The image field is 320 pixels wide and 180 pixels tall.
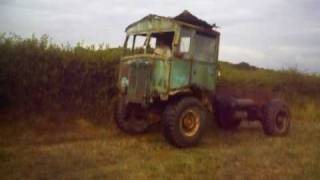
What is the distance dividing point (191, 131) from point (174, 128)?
738mm

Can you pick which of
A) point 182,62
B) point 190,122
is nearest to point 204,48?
point 182,62

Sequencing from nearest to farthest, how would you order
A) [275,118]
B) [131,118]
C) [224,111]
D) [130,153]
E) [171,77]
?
[130,153] → [171,77] → [131,118] → [224,111] → [275,118]

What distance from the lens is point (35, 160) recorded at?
9.75m

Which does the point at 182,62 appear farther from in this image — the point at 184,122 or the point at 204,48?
the point at 184,122

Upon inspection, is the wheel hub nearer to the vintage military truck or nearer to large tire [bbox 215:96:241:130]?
the vintage military truck

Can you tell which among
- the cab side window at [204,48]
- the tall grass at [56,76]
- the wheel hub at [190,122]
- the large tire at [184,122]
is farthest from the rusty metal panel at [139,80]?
the tall grass at [56,76]

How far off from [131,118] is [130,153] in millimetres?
2357

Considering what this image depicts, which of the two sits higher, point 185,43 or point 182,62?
point 185,43

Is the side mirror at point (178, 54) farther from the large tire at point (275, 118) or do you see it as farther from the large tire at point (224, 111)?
the large tire at point (275, 118)

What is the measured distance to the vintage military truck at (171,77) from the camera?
11.8m

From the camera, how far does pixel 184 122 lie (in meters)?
11.9

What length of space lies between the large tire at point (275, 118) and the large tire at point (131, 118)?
358 centimetres

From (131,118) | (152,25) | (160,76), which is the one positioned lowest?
(131,118)

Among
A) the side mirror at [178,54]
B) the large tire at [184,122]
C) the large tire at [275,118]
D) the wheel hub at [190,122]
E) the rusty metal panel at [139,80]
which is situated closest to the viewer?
the large tire at [184,122]
